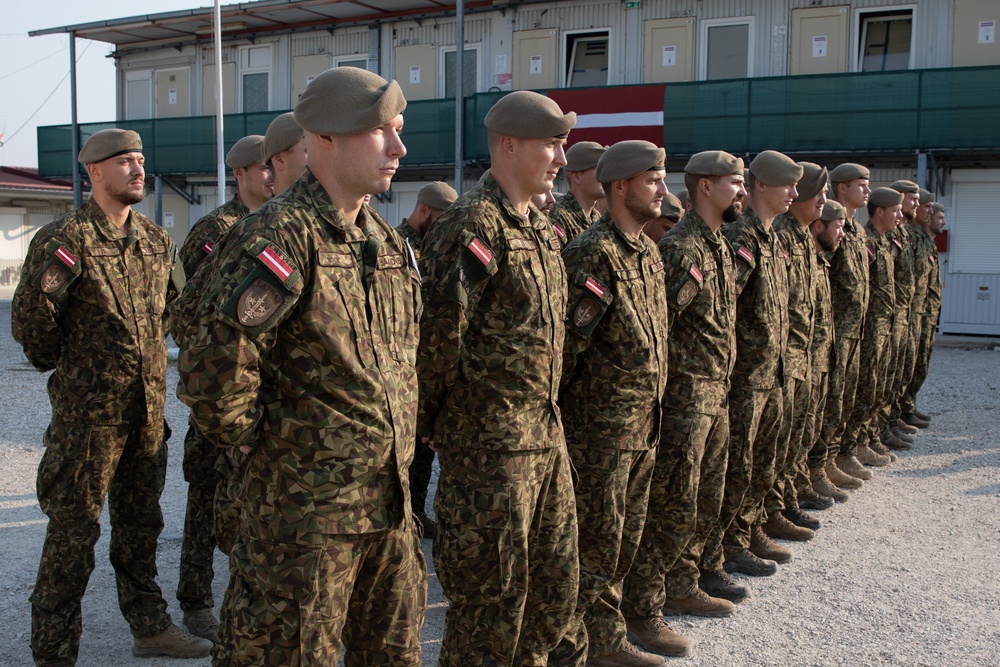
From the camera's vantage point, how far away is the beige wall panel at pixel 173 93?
2598 centimetres

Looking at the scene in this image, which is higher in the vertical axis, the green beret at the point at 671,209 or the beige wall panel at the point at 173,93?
the beige wall panel at the point at 173,93

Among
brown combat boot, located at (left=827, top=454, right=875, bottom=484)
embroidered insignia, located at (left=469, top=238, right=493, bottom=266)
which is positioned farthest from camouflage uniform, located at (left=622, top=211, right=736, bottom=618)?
brown combat boot, located at (left=827, top=454, right=875, bottom=484)

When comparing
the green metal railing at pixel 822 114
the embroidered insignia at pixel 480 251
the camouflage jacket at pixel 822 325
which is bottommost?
the camouflage jacket at pixel 822 325

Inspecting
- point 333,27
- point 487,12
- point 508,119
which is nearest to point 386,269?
point 508,119

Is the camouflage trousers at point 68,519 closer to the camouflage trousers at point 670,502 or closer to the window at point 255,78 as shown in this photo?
the camouflage trousers at point 670,502

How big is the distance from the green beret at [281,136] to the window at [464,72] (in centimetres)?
1790

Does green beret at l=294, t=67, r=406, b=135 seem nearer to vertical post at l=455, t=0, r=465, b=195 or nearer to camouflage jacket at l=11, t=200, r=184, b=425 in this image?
camouflage jacket at l=11, t=200, r=184, b=425

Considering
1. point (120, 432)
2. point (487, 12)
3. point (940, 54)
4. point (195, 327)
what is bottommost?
point (120, 432)

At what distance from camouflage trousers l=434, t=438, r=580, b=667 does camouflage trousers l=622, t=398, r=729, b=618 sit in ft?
3.42

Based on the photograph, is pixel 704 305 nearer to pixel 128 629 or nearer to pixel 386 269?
pixel 386 269

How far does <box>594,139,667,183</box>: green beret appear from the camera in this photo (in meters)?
4.36

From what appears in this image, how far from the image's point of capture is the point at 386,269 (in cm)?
294

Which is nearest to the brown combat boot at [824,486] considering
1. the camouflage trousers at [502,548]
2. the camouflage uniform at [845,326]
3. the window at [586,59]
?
the camouflage uniform at [845,326]

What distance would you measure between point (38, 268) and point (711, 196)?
3.10 m
